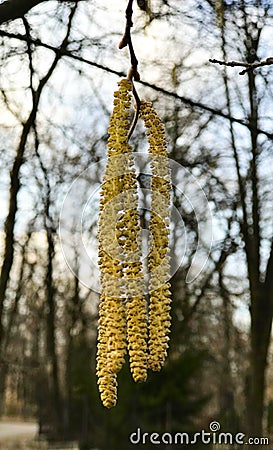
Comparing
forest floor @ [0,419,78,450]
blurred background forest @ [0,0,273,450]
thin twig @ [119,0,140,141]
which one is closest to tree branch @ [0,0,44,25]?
thin twig @ [119,0,140,141]

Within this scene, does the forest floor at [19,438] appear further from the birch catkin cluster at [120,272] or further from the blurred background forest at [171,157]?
the birch catkin cluster at [120,272]

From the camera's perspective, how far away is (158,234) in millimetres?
347

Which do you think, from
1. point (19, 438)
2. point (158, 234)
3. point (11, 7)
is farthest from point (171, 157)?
point (19, 438)

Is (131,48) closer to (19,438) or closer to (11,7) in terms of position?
(11,7)

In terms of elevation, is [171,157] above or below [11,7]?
above

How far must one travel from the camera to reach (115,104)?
0.34 metres

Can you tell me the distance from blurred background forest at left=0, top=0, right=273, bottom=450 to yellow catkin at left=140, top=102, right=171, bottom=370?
654 mm

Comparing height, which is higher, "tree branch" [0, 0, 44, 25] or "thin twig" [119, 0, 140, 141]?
"tree branch" [0, 0, 44, 25]

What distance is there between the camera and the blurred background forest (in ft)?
4.50

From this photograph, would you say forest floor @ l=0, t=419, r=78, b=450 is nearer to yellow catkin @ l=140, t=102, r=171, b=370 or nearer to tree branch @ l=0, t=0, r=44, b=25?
tree branch @ l=0, t=0, r=44, b=25

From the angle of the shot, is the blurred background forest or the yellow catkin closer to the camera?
the yellow catkin

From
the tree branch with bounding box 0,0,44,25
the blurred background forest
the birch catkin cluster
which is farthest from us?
the blurred background forest

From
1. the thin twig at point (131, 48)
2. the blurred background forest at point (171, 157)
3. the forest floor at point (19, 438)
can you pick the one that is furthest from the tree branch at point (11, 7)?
the forest floor at point (19, 438)

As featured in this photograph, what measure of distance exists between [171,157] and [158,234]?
58.3 inches
